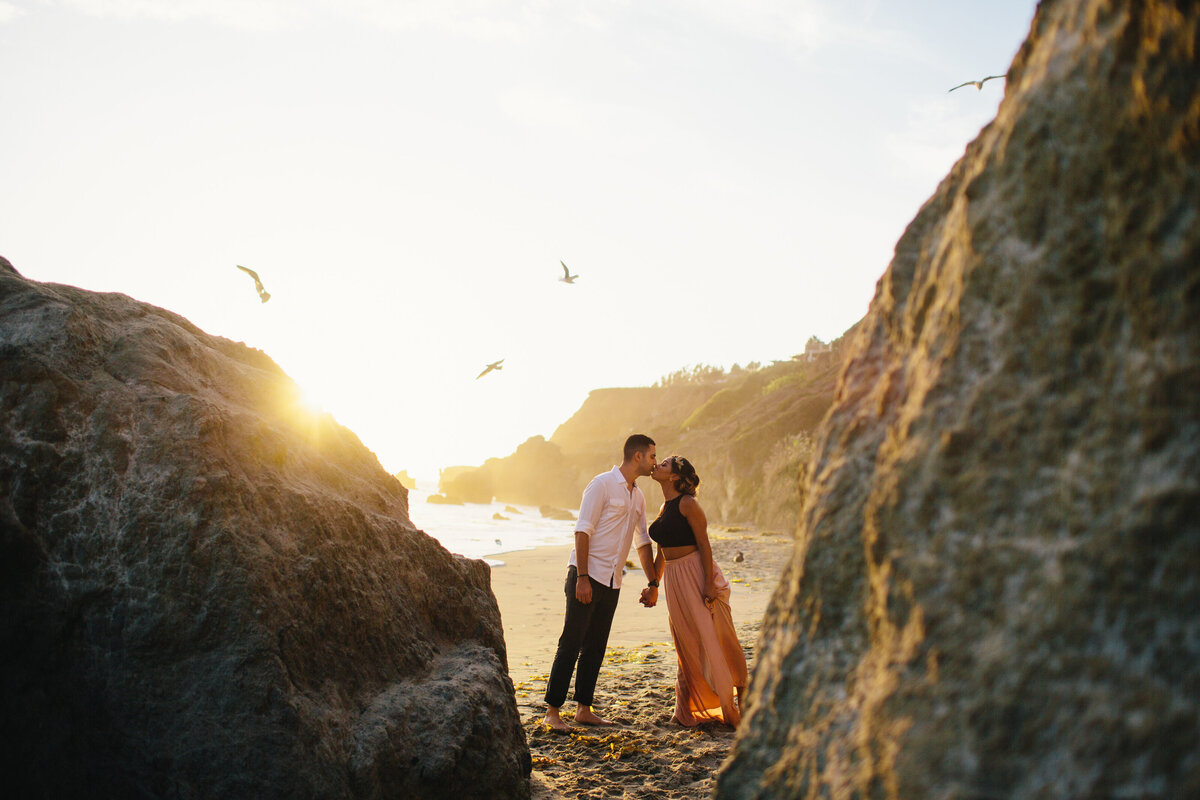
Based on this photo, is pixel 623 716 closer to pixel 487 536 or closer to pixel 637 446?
pixel 637 446

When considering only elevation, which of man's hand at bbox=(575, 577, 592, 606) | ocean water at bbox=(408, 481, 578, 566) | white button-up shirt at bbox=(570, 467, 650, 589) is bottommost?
ocean water at bbox=(408, 481, 578, 566)

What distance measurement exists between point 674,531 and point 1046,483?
4302 millimetres

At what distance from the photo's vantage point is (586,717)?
17.5 feet

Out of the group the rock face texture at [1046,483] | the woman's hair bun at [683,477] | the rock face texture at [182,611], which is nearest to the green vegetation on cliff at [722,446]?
the rock face texture at [1046,483]

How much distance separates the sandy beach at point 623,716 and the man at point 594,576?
266 mm

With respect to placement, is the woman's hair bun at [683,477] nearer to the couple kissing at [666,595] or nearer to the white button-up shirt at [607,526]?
the couple kissing at [666,595]

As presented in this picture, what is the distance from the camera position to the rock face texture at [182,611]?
9.34 ft

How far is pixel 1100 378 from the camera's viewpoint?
5.08 feet

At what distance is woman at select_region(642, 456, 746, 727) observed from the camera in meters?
5.44

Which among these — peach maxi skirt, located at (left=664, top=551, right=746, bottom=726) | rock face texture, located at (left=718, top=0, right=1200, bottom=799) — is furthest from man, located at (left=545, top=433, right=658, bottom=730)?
rock face texture, located at (left=718, top=0, right=1200, bottom=799)

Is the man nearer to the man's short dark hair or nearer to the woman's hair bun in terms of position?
the man's short dark hair

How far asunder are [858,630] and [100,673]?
105 inches

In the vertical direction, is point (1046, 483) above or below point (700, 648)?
above

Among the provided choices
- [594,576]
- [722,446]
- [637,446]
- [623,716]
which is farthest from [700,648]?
[722,446]
